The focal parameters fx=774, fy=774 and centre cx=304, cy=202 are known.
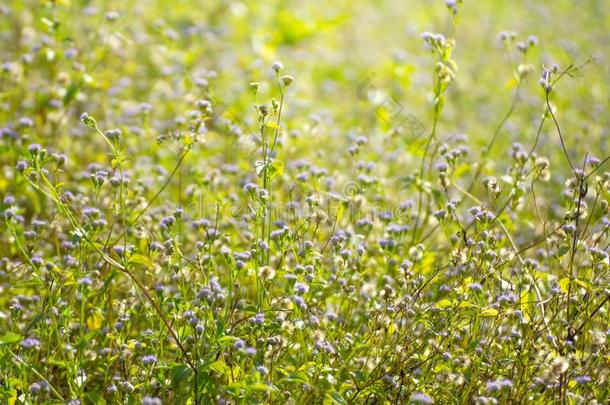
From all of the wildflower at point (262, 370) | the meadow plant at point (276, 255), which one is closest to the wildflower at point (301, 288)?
the meadow plant at point (276, 255)

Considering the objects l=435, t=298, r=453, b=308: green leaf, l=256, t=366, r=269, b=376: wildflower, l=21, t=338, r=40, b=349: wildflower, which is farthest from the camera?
l=435, t=298, r=453, b=308: green leaf

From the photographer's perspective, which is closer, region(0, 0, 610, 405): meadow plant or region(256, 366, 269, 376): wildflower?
region(256, 366, 269, 376): wildflower

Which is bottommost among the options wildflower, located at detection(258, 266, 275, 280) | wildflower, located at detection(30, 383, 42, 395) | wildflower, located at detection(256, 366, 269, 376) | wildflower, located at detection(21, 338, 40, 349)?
wildflower, located at detection(30, 383, 42, 395)

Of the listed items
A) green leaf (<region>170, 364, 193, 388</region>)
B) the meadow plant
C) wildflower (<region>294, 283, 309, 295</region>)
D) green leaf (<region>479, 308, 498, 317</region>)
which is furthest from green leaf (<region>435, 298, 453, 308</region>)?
green leaf (<region>170, 364, 193, 388</region>)

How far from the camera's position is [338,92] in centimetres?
786

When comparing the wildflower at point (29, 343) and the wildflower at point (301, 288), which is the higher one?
the wildflower at point (301, 288)

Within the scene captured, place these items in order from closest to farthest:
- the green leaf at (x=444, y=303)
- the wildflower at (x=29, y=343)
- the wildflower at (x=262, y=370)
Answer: the wildflower at (x=262, y=370) → the wildflower at (x=29, y=343) → the green leaf at (x=444, y=303)

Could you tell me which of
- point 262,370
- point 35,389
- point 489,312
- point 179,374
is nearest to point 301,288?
point 262,370

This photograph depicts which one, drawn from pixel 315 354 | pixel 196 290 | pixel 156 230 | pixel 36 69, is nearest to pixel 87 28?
pixel 36 69

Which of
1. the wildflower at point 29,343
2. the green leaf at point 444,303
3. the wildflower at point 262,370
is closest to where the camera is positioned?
the wildflower at point 262,370

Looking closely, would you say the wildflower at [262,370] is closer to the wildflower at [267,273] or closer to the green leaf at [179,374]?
the green leaf at [179,374]

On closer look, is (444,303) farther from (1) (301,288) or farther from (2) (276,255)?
(2) (276,255)

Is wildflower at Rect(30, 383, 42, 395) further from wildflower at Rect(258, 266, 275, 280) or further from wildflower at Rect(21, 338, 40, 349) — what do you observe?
wildflower at Rect(258, 266, 275, 280)

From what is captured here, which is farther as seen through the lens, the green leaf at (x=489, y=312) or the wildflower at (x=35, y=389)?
the green leaf at (x=489, y=312)
